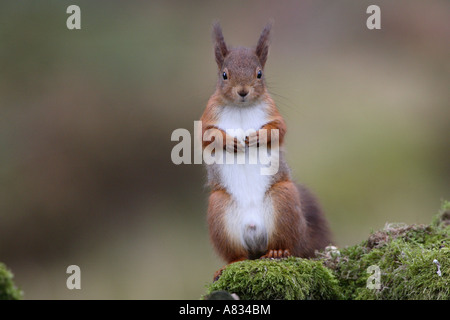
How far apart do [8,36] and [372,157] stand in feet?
13.5

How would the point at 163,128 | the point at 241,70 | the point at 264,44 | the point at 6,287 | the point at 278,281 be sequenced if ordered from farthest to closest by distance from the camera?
the point at 163,128 → the point at 264,44 → the point at 241,70 → the point at 278,281 → the point at 6,287

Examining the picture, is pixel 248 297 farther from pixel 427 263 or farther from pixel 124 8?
pixel 124 8

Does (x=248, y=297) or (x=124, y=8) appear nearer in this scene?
(x=248, y=297)

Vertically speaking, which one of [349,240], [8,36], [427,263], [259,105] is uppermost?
[8,36]

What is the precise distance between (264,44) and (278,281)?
4.42 feet

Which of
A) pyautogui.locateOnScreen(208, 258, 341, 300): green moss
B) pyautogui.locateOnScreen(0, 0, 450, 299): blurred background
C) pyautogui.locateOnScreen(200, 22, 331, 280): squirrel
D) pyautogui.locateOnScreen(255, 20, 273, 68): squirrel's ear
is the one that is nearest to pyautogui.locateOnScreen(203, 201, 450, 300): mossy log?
pyautogui.locateOnScreen(208, 258, 341, 300): green moss

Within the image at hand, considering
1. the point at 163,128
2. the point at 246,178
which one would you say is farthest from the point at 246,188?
the point at 163,128

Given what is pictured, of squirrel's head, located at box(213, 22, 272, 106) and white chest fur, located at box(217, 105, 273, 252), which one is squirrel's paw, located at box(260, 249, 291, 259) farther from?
squirrel's head, located at box(213, 22, 272, 106)

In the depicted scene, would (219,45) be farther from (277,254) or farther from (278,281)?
(278,281)

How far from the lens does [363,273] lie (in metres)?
3.80

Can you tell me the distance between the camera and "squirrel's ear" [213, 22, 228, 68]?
4031 millimetres

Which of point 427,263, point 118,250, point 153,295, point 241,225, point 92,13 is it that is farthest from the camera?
point 92,13

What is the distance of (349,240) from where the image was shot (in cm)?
707

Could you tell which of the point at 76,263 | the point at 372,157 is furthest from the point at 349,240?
the point at 76,263
